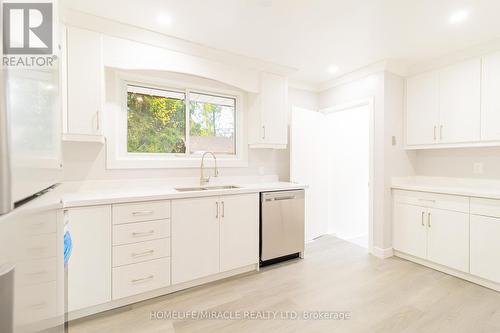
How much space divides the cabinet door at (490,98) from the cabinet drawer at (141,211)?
3388 millimetres

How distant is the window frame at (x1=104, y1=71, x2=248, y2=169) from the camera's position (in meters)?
2.39

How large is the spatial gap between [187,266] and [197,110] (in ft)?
6.08

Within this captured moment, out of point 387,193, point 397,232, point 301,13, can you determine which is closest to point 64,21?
point 301,13

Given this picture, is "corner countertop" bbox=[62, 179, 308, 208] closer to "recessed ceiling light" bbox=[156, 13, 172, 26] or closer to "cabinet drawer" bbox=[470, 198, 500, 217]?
"recessed ceiling light" bbox=[156, 13, 172, 26]

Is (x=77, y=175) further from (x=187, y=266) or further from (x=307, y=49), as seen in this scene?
(x=307, y=49)

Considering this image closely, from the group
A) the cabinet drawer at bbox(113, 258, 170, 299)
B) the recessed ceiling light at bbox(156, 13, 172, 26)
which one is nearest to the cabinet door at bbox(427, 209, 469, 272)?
the cabinet drawer at bbox(113, 258, 170, 299)

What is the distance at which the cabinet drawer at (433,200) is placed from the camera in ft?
7.98

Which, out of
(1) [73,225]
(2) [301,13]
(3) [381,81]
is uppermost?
(2) [301,13]

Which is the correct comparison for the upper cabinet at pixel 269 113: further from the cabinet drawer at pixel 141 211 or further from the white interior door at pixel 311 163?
the cabinet drawer at pixel 141 211

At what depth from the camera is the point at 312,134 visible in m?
3.60

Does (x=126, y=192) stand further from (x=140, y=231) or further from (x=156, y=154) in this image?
(x=156, y=154)

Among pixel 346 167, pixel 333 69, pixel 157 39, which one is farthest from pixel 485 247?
pixel 157 39

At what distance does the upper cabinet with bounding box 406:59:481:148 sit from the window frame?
89.7 inches

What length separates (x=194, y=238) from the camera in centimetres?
222
